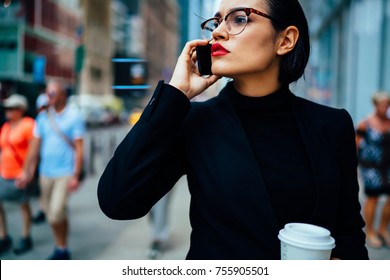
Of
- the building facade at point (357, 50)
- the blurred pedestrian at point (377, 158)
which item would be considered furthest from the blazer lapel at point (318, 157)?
the building facade at point (357, 50)

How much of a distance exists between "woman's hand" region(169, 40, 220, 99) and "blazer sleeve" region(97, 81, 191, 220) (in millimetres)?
38

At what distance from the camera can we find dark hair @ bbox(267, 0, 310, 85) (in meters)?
1.26

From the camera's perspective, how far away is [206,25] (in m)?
1.33

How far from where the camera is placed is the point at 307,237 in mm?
1067

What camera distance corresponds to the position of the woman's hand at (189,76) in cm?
124

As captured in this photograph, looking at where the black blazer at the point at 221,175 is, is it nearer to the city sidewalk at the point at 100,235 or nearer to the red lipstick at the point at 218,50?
the red lipstick at the point at 218,50

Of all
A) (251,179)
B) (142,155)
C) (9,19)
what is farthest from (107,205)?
(9,19)

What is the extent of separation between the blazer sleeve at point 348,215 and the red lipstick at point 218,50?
40 centimetres

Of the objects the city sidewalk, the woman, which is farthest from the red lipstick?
the city sidewalk

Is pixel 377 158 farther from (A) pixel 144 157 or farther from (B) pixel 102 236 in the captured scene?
(A) pixel 144 157

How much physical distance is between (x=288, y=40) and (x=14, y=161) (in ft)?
12.4

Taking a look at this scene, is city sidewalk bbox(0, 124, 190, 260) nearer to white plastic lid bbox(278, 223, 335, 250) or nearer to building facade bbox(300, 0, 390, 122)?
white plastic lid bbox(278, 223, 335, 250)

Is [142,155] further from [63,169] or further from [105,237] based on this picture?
[105,237]
